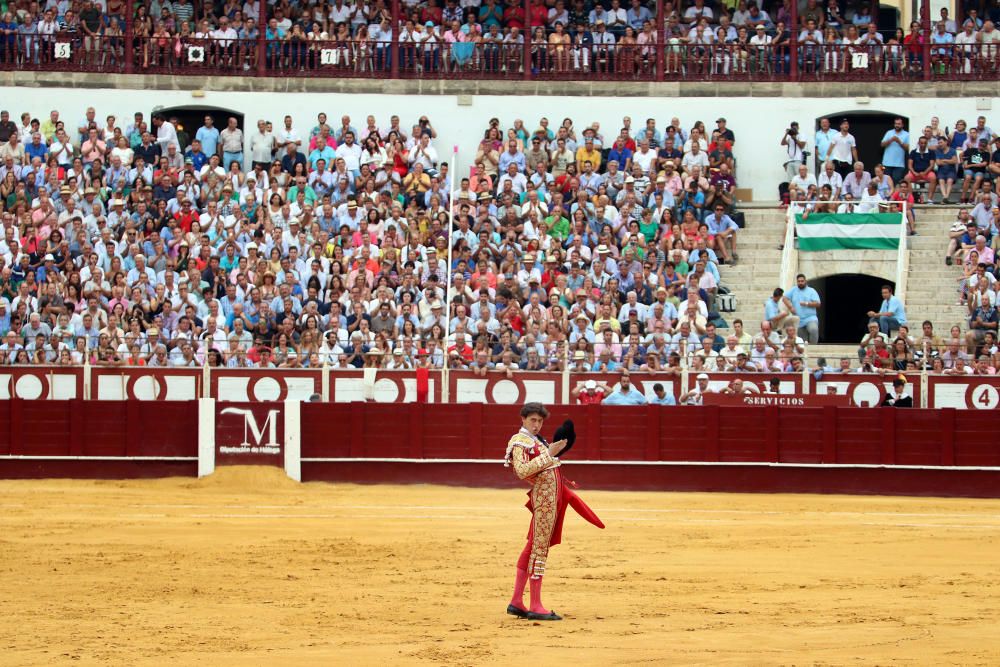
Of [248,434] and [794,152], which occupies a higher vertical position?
[794,152]

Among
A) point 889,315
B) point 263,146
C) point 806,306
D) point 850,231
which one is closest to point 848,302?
point 850,231

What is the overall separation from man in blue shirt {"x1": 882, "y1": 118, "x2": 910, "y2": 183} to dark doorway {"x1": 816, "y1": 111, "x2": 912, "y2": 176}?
79.0 inches

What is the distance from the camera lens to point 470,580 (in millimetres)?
10891

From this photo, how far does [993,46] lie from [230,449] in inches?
588

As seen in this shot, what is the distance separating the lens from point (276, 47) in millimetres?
26156

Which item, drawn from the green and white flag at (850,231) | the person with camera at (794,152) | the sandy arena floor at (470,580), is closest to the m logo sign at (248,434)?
the sandy arena floor at (470,580)

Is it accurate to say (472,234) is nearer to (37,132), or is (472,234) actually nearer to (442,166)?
(442,166)

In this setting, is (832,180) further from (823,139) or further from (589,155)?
(589,155)

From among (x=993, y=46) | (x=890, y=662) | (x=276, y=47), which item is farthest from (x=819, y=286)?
(x=890, y=662)

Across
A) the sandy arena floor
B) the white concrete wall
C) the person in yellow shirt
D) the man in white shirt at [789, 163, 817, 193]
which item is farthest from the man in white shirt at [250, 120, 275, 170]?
the sandy arena floor

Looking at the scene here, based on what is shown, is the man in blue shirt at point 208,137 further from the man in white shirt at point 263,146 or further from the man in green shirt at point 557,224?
the man in green shirt at point 557,224

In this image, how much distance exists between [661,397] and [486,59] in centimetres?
991

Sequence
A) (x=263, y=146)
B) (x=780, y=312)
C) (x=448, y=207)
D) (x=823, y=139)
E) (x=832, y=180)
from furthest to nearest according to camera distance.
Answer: (x=263, y=146) → (x=823, y=139) → (x=832, y=180) → (x=448, y=207) → (x=780, y=312)

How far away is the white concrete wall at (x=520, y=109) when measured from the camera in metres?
25.1
